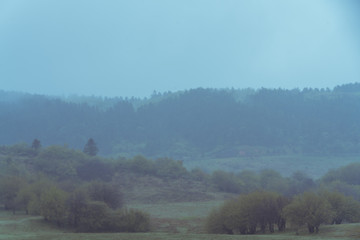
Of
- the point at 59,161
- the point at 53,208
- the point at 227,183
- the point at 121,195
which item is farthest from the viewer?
the point at 59,161

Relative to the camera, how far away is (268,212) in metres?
44.8

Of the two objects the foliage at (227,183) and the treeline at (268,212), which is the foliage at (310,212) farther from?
the foliage at (227,183)

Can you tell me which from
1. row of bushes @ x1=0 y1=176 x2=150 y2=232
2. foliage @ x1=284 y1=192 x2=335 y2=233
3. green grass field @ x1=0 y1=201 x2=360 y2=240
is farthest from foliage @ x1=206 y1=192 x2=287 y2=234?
row of bushes @ x1=0 y1=176 x2=150 y2=232

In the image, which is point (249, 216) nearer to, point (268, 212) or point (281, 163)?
point (268, 212)

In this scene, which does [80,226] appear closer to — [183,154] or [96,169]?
[96,169]

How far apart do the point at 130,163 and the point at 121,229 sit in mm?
57008

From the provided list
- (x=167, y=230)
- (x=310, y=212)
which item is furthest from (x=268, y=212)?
(x=167, y=230)

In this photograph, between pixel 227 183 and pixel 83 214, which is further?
pixel 227 183

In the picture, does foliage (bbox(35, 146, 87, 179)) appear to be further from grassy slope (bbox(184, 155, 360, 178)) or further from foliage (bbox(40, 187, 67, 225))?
grassy slope (bbox(184, 155, 360, 178))

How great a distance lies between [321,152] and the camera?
189m

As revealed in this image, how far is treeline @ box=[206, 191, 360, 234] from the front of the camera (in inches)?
1656

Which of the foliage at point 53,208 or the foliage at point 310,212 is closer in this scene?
the foliage at point 310,212

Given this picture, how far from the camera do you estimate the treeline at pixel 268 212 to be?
42.1m

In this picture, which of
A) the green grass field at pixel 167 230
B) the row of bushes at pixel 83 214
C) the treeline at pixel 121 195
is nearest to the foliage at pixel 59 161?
the treeline at pixel 121 195
